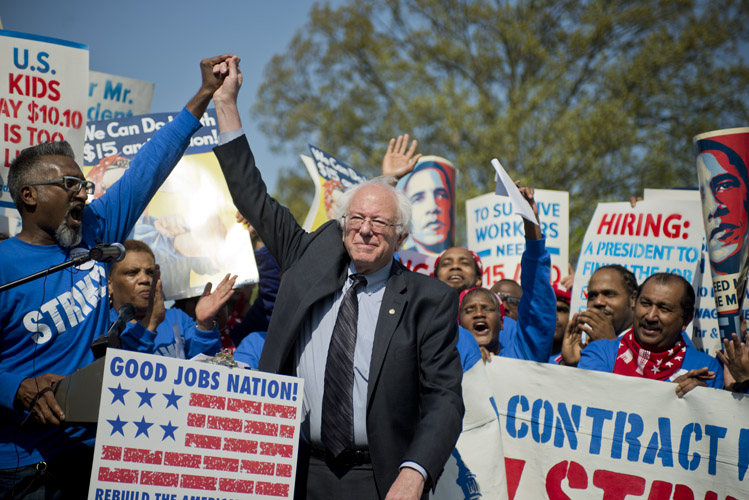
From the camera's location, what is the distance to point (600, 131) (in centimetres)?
1912

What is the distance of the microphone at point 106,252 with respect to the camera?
9.40ft

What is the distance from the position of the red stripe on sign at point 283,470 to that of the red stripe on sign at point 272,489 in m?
0.04

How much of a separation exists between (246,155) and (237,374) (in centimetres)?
95

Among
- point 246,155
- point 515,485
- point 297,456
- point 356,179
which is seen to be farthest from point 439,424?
point 356,179

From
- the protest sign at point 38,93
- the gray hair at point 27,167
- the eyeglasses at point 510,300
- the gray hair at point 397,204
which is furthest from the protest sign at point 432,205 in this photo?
the gray hair at point 27,167

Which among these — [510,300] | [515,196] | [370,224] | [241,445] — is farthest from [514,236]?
[241,445]

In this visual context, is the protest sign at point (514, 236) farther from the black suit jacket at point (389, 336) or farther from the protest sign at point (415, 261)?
the black suit jacket at point (389, 336)

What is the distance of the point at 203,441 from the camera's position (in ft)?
9.42

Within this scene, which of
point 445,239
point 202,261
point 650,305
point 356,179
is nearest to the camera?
point 650,305

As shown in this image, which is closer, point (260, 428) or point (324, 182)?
point (260, 428)

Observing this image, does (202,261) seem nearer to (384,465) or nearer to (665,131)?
(384,465)

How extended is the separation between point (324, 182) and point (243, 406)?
14.1 ft

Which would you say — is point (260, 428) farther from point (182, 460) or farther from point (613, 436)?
point (613, 436)

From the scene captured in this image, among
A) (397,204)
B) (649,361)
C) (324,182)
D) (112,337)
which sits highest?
(324,182)
